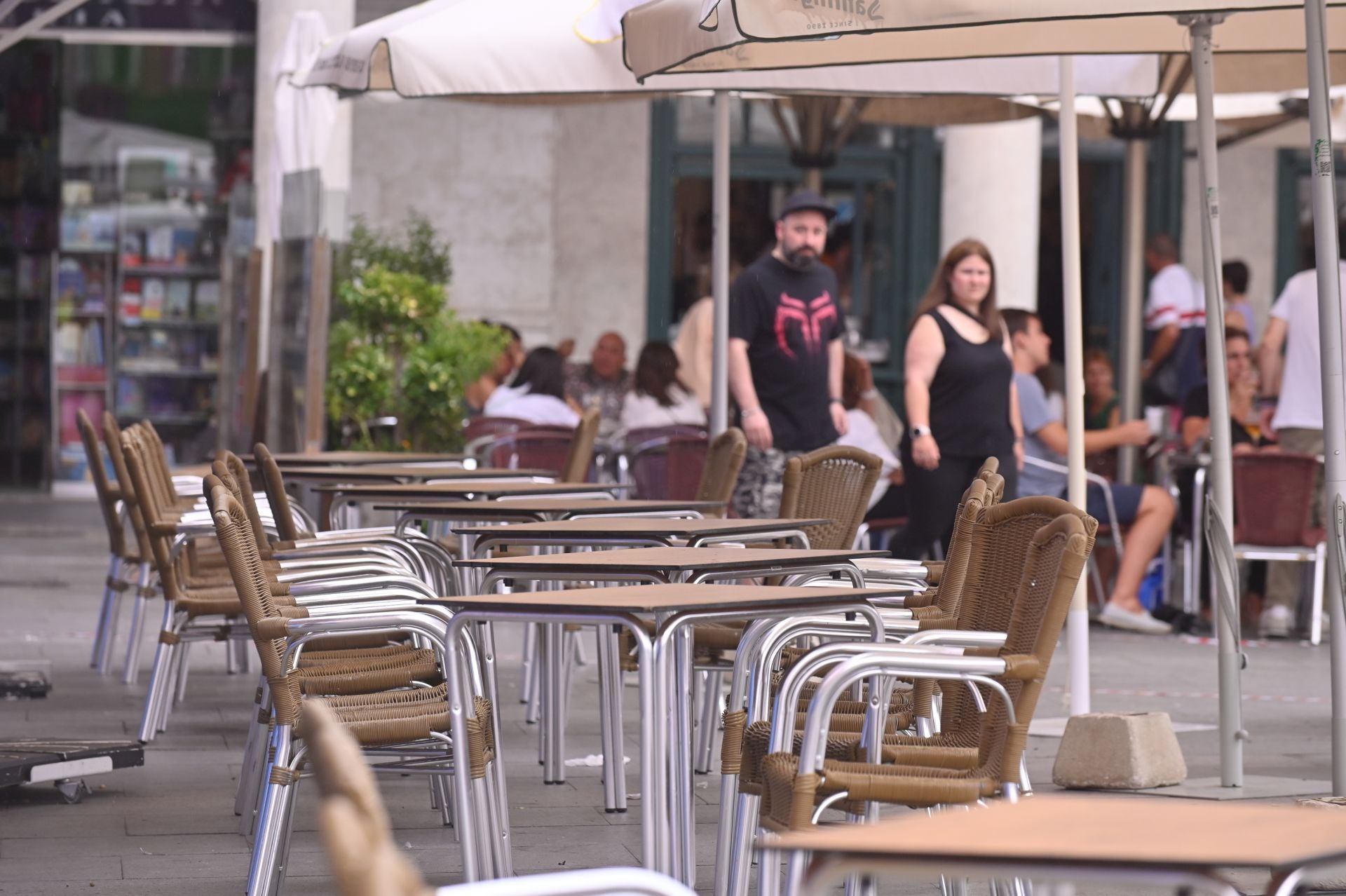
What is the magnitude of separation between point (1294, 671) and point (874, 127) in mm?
9572

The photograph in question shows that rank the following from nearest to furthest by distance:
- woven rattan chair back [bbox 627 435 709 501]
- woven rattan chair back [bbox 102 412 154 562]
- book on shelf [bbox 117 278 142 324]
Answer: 1. woven rattan chair back [bbox 102 412 154 562]
2. woven rattan chair back [bbox 627 435 709 501]
3. book on shelf [bbox 117 278 142 324]

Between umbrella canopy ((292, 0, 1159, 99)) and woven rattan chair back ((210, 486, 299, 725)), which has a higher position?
umbrella canopy ((292, 0, 1159, 99))

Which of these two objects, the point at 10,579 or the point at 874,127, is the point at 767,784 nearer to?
the point at 10,579

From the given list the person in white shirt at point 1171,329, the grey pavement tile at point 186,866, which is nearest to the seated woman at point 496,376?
the person in white shirt at point 1171,329

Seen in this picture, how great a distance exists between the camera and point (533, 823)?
212 inches

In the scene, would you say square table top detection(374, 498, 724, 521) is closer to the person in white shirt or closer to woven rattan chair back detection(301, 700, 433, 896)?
woven rattan chair back detection(301, 700, 433, 896)

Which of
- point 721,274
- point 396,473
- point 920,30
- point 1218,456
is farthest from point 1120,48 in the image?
point 396,473

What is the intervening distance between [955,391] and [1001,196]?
6948mm

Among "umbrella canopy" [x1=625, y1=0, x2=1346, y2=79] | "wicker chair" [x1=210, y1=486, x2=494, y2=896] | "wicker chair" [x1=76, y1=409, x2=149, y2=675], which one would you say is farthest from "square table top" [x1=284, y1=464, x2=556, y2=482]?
"wicker chair" [x1=210, y1=486, x2=494, y2=896]

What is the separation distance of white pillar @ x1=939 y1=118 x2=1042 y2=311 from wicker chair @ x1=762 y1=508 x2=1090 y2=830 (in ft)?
35.7

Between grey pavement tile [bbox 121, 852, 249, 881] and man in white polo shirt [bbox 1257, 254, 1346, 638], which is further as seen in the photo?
man in white polo shirt [bbox 1257, 254, 1346, 638]

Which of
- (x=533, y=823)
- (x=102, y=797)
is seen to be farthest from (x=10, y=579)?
(x=533, y=823)

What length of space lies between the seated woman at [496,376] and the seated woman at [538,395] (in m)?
1.08

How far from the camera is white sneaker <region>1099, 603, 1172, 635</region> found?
34.1 feet
